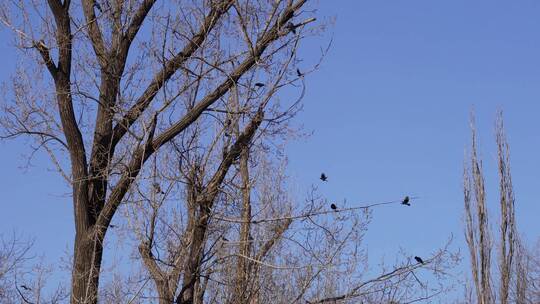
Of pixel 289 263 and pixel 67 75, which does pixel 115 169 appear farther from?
pixel 289 263

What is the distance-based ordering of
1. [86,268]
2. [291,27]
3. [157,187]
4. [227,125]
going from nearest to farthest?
[86,268] < [291,27] < [157,187] < [227,125]

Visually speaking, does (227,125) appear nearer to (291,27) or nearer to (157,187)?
(157,187)

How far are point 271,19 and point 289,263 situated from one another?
16.7 ft

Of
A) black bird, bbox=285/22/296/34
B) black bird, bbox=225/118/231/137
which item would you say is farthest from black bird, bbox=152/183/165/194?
black bird, bbox=285/22/296/34

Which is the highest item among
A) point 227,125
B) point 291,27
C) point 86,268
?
point 291,27

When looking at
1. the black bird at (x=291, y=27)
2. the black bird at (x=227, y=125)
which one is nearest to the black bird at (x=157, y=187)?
the black bird at (x=227, y=125)

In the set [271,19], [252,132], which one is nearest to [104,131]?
[252,132]

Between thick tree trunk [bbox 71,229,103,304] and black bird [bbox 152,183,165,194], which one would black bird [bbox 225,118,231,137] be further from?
thick tree trunk [bbox 71,229,103,304]

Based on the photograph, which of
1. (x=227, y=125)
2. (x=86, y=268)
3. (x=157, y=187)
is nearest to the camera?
(x=86, y=268)

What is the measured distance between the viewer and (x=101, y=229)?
7113mm

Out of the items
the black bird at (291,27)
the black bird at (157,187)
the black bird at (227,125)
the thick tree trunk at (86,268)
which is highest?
the black bird at (291,27)

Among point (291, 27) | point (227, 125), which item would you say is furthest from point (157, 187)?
point (291, 27)

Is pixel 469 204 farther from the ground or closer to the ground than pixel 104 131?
closer to the ground

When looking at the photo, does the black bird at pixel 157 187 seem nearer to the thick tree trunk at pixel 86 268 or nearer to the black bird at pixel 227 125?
the thick tree trunk at pixel 86 268
